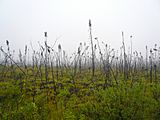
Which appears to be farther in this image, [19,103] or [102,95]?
[19,103]

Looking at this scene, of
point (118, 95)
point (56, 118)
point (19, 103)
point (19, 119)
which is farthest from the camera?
point (56, 118)

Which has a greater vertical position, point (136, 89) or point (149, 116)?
point (136, 89)

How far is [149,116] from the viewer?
8.28 metres

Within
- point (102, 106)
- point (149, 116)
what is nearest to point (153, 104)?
point (149, 116)

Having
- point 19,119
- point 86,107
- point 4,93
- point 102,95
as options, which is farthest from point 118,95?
point 4,93

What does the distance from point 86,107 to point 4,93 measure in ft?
11.0

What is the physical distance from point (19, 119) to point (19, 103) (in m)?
1.67

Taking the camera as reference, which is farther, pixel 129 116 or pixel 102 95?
pixel 102 95

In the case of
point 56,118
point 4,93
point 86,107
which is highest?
point 4,93

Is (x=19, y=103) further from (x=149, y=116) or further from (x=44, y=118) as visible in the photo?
(x=149, y=116)

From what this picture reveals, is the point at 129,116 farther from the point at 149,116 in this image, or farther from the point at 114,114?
the point at 149,116

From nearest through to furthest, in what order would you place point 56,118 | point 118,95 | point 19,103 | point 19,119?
point 19,119, point 118,95, point 19,103, point 56,118

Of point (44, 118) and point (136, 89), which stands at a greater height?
point (136, 89)

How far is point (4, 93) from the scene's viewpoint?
898cm
